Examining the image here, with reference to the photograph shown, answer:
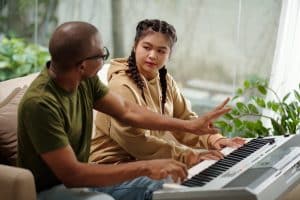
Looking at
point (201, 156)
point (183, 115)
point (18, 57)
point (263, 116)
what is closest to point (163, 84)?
point (183, 115)

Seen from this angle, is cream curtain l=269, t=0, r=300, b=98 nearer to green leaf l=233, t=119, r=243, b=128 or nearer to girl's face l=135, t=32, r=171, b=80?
green leaf l=233, t=119, r=243, b=128

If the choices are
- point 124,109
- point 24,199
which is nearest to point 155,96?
point 124,109

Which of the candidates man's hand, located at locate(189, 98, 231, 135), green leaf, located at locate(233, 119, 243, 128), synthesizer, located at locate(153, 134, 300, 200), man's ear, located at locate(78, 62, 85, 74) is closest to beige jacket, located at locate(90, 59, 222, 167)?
man's hand, located at locate(189, 98, 231, 135)

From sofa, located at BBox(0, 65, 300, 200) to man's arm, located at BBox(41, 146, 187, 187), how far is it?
101 millimetres

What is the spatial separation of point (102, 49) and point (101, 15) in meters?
1.48

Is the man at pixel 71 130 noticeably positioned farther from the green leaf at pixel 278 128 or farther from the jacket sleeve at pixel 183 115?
the green leaf at pixel 278 128

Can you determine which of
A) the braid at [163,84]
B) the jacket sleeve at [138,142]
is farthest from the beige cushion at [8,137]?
the braid at [163,84]

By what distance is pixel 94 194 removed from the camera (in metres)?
2.31

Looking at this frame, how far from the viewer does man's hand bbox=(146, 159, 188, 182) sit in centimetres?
216

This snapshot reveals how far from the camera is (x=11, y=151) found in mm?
2639

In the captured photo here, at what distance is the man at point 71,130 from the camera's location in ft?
7.23

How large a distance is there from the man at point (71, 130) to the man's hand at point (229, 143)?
0.20 meters

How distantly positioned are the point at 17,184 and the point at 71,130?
0.99ft

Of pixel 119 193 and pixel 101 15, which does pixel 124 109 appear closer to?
pixel 119 193
